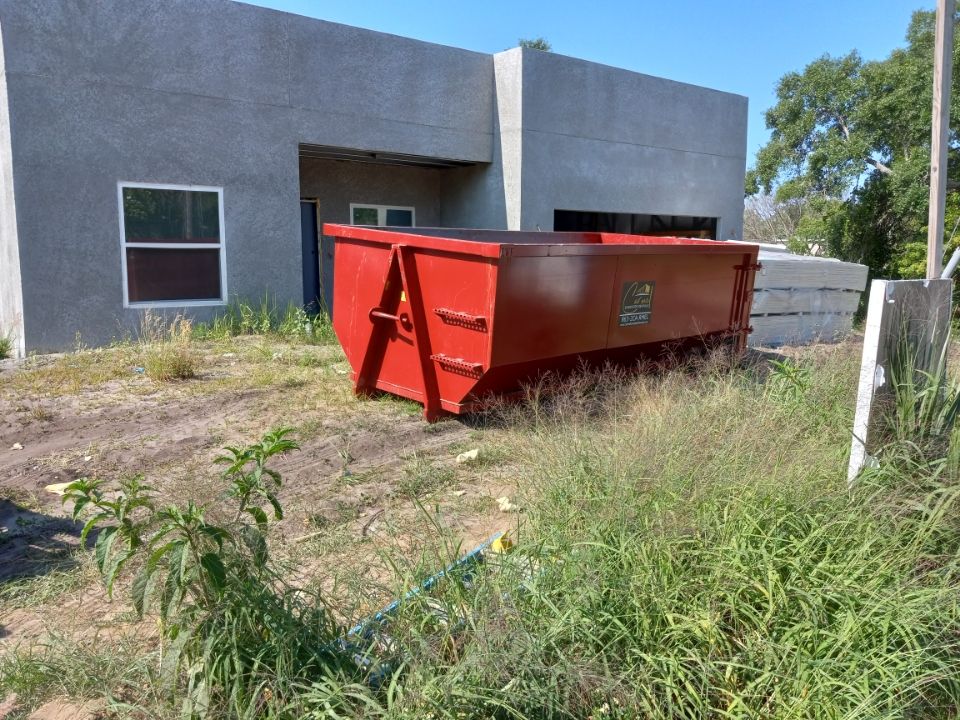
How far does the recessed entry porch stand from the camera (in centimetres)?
1303

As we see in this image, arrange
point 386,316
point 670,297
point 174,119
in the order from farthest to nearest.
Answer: point 174,119 → point 670,297 → point 386,316

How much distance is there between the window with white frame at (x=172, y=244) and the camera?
9719 mm

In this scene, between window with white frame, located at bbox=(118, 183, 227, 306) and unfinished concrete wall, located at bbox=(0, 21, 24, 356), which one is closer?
unfinished concrete wall, located at bbox=(0, 21, 24, 356)

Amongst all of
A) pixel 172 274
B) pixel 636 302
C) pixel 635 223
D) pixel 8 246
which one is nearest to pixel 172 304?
pixel 172 274

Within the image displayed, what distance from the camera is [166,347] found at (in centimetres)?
819

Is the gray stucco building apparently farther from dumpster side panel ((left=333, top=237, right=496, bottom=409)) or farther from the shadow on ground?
the shadow on ground

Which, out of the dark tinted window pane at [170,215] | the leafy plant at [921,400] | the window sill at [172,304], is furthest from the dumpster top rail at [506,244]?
the window sill at [172,304]

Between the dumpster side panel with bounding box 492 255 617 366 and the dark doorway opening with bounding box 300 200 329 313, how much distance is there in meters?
7.32

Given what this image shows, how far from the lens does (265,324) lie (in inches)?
416

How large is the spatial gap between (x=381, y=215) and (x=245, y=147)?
3678 mm

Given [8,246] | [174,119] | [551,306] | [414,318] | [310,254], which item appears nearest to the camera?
[551,306]

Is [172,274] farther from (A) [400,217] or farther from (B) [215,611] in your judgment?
(B) [215,611]

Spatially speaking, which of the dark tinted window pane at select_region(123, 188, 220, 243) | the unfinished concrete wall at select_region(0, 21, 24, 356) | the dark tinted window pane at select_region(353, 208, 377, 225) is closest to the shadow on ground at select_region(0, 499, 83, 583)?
the unfinished concrete wall at select_region(0, 21, 24, 356)

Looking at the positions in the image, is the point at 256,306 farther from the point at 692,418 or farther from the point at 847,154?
the point at 847,154
